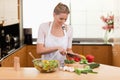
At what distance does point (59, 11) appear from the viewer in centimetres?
261

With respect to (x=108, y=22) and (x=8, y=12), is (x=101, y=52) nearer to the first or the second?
(x=108, y=22)

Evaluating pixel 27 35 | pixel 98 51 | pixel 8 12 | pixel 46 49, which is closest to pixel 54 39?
pixel 46 49

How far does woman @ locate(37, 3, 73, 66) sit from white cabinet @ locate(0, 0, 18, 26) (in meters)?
1.12

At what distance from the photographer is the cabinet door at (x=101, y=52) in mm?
5111

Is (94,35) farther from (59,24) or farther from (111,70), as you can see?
(111,70)

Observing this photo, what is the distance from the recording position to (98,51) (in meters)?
5.13

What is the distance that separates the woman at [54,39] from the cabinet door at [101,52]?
2.25 meters

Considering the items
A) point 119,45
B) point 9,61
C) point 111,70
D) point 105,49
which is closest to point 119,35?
point 119,45

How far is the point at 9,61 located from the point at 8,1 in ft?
3.12

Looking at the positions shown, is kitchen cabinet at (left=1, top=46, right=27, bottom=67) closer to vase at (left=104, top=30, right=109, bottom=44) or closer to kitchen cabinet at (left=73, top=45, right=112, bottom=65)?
kitchen cabinet at (left=73, top=45, right=112, bottom=65)

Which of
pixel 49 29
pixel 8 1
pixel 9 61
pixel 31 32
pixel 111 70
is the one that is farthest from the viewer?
pixel 31 32

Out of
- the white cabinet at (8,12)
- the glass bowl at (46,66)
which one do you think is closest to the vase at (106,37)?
the white cabinet at (8,12)

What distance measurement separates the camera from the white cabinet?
3.75m

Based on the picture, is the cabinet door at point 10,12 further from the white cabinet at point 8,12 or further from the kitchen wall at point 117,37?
the kitchen wall at point 117,37
